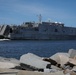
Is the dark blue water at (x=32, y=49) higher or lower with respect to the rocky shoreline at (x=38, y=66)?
lower

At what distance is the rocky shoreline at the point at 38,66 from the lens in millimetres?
7160

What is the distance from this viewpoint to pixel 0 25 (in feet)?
298

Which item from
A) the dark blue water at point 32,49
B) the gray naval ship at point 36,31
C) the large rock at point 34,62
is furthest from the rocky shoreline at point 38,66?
the gray naval ship at point 36,31

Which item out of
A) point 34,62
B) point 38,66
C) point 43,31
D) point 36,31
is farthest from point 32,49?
point 43,31

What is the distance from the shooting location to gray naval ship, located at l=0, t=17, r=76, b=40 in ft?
280

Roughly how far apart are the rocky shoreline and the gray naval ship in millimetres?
74128

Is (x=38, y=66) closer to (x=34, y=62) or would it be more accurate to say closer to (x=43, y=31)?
(x=34, y=62)

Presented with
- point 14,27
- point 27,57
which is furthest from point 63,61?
point 14,27

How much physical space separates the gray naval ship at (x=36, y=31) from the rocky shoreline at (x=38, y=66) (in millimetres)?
74128

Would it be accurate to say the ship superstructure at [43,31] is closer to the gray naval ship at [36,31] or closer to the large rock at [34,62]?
the gray naval ship at [36,31]

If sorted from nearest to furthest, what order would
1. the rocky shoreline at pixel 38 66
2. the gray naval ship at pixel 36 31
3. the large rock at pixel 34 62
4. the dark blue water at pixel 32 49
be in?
the rocky shoreline at pixel 38 66
the large rock at pixel 34 62
the dark blue water at pixel 32 49
the gray naval ship at pixel 36 31

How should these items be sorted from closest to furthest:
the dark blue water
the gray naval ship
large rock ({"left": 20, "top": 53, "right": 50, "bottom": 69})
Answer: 1. large rock ({"left": 20, "top": 53, "right": 50, "bottom": 69})
2. the dark blue water
3. the gray naval ship

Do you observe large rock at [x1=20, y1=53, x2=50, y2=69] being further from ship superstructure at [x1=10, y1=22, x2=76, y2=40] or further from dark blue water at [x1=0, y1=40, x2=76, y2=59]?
ship superstructure at [x1=10, y1=22, x2=76, y2=40]

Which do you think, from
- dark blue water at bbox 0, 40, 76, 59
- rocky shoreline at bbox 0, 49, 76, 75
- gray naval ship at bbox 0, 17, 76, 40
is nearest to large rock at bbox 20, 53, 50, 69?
rocky shoreline at bbox 0, 49, 76, 75
